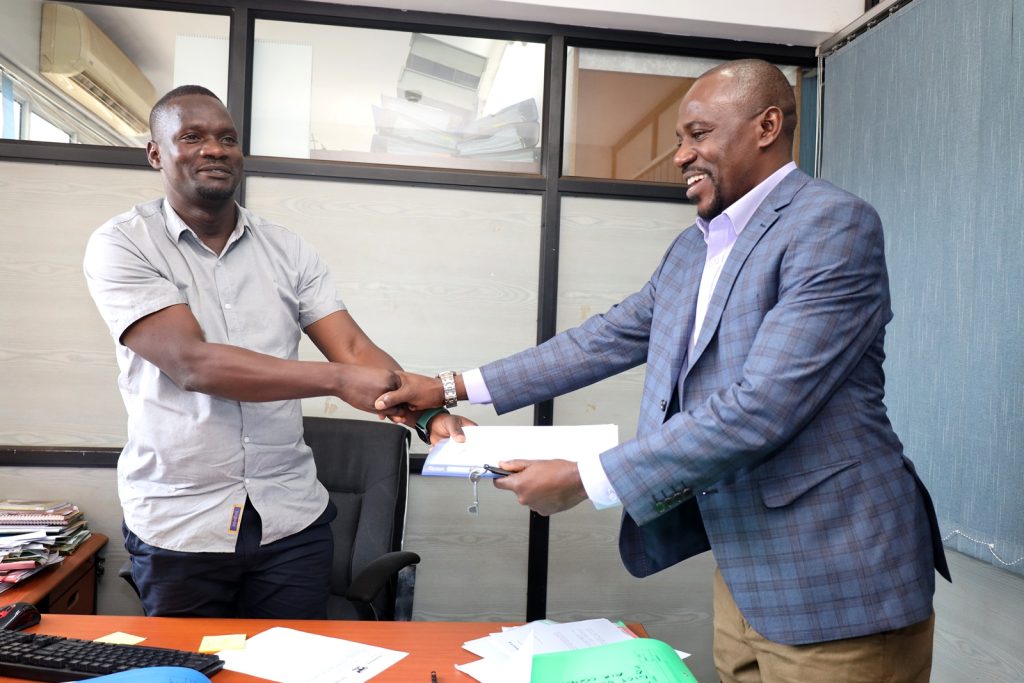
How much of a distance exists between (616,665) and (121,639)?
86 cm

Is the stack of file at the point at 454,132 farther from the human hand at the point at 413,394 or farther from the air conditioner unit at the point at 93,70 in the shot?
the human hand at the point at 413,394

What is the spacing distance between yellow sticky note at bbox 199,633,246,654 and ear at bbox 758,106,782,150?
1.31m

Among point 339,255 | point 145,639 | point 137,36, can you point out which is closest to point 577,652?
point 145,639

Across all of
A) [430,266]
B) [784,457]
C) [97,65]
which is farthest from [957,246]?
[97,65]

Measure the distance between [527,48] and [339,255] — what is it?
104 centimetres

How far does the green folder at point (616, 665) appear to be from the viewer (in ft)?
3.72

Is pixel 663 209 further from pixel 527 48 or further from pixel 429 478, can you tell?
pixel 429 478

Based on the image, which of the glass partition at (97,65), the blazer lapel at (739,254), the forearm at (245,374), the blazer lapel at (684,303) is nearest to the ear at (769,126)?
the blazer lapel at (739,254)

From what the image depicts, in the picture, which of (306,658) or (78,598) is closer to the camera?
(306,658)

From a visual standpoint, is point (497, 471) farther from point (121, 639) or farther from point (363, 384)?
point (121, 639)

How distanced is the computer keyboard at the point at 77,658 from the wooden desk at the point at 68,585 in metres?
0.86

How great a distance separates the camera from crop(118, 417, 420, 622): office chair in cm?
225

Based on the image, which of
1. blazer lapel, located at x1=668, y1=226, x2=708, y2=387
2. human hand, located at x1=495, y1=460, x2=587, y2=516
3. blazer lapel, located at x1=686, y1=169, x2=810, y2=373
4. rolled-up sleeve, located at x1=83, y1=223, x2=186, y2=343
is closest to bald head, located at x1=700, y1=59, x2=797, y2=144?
blazer lapel, located at x1=686, y1=169, x2=810, y2=373

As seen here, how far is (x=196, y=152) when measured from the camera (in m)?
1.71
